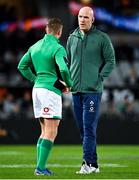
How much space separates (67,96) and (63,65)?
14.4 meters

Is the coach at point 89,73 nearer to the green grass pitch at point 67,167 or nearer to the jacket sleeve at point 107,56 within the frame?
the jacket sleeve at point 107,56

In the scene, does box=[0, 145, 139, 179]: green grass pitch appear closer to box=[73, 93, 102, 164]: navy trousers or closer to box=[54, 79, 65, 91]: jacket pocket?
box=[73, 93, 102, 164]: navy trousers

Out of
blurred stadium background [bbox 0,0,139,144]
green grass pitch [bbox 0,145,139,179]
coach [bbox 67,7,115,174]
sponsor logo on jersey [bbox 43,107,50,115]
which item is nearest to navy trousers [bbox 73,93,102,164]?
coach [bbox 67,7,115,174]

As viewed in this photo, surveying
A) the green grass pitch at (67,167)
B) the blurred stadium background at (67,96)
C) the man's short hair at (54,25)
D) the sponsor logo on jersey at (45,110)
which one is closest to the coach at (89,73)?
the green grass pitch at (67,167)

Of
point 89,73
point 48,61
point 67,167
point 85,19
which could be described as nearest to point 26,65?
point 48,61

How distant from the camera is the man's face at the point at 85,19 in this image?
12.9m

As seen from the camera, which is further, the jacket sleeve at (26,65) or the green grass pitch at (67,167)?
the jacket sleeve at (26,65)

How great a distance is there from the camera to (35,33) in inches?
1281

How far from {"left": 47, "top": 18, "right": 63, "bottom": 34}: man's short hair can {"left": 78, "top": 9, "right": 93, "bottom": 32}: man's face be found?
0.62m

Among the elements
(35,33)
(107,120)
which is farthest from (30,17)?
(107,120)

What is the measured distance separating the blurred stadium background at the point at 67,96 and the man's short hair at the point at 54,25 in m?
11.7

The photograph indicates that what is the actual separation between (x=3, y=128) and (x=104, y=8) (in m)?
9.79

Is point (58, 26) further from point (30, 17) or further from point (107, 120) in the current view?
point (30, 17)

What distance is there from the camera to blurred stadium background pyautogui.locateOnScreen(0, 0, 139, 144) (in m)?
24.1
